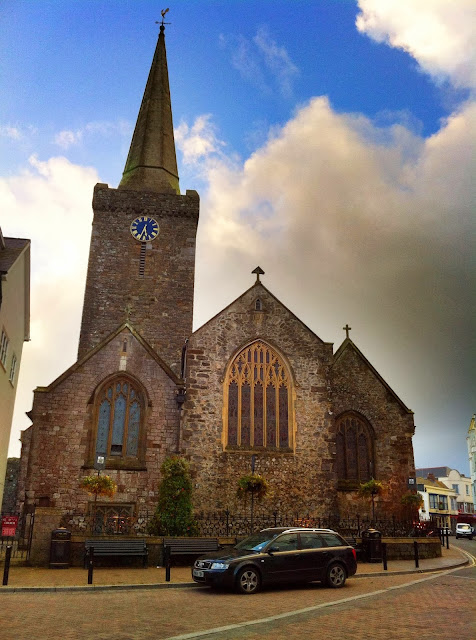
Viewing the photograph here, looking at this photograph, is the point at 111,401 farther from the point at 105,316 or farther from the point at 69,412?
the point at 105,316

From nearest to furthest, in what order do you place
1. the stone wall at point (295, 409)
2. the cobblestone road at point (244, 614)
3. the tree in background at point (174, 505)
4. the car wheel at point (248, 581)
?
the cobblestone road at point (244, 614) < the car wheel at point (248, 581) < the tree in background at point (174, 505) < the stone wall at point (295, 409)

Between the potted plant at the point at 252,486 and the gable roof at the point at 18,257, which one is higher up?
the gable roof at the point at 18,257

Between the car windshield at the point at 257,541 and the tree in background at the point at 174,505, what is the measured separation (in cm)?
653

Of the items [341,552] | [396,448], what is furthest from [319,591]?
[396,448]

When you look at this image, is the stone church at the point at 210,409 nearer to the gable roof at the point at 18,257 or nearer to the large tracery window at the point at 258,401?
the large tracery window at the point at 258,401

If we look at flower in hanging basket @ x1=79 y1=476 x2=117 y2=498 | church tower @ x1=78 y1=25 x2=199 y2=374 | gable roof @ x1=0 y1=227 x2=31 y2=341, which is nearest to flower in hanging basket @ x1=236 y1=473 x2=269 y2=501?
flower in hanging basket @ x1=79 y1=476 x2=117 y2=498

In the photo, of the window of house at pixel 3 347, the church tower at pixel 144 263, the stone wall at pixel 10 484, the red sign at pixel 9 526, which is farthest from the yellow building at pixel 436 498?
the red sign at pixel 9 526

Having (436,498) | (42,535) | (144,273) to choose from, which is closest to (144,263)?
(144,273)

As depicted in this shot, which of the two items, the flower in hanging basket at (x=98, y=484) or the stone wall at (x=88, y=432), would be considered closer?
the flower in hanging basket at (x=98, y=484)

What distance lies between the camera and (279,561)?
1368cm

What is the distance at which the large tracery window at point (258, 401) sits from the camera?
25891 mm

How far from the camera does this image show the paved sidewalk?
13.4m

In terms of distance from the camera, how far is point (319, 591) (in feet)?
45.4

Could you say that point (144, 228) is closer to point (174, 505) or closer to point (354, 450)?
point (354, 450)
